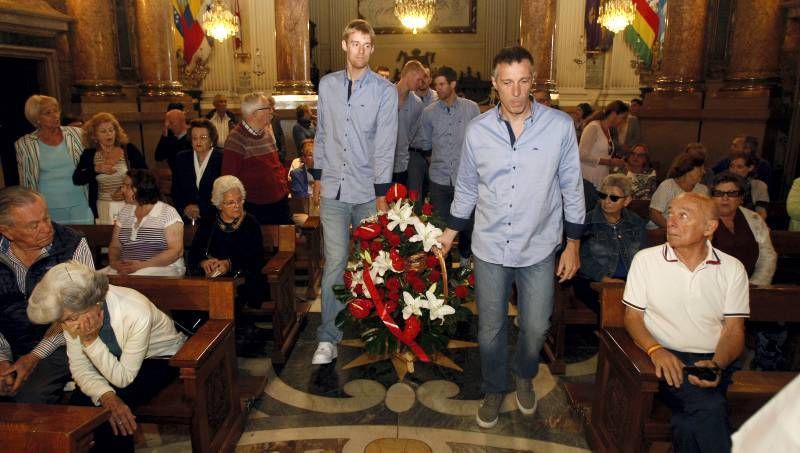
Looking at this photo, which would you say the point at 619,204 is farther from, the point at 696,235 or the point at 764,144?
the point at 764,144

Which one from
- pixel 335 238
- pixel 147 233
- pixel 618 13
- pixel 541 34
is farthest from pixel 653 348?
pixel 618 13

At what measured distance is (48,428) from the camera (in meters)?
1.97

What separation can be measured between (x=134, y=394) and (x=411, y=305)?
1.67 metres

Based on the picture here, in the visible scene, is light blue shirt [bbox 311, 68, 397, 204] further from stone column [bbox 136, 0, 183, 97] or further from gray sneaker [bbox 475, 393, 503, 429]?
stone column [bbox 136, 0, 183, 97]

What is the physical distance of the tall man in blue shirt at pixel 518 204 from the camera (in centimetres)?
277

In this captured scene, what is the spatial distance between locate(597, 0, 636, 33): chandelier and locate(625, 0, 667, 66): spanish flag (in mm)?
500

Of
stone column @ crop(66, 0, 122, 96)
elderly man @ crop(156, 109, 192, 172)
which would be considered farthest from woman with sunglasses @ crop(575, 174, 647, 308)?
stone column @ crop(66, 0, 122, 96)

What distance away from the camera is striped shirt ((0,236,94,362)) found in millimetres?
2699

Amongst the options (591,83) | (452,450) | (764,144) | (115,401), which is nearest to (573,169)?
(452,450)

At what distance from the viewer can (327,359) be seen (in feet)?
12.9

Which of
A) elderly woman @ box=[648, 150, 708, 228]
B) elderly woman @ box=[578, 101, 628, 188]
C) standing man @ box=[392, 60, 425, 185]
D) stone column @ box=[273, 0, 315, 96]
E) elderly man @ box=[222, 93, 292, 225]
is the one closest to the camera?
elderly woman @ box=[648, 150, 708, 228]

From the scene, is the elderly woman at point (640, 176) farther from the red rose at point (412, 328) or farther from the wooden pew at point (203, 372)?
the wooden pew at point (203, 372)

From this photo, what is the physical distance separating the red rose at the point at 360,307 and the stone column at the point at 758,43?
22.1 feet

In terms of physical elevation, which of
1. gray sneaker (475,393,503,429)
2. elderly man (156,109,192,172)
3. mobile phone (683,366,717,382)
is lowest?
gray sneaker (475,393,503,429)
